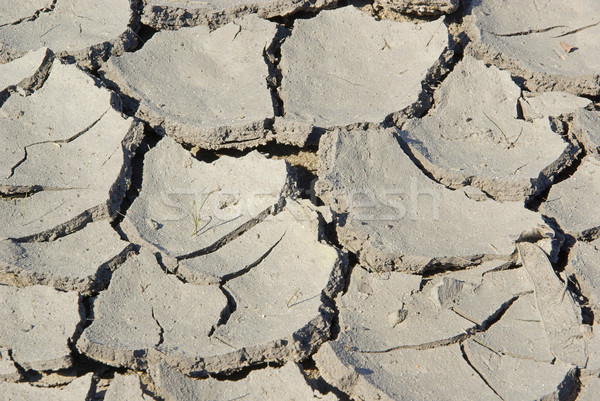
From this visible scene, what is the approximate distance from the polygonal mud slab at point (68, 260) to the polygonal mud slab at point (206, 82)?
49cm

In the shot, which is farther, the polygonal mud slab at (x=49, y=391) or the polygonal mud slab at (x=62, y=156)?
the polygonal mud slab at (x=62, y=156)

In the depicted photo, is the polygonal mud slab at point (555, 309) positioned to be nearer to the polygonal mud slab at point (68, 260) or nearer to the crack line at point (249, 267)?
the crack line at point (249, 267)

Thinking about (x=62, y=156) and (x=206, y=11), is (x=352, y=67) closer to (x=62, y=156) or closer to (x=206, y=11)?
(x=206, y=11)

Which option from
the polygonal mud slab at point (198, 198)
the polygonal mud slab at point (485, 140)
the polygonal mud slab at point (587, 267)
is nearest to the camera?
the polygonal mud slab at point (587, 267)

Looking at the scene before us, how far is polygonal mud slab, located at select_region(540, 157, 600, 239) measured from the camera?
7.82 feet

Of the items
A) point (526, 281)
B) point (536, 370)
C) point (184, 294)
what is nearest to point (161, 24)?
point (184, 294)

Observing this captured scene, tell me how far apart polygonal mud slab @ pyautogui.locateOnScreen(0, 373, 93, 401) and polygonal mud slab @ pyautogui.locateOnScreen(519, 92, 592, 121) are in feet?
5.92

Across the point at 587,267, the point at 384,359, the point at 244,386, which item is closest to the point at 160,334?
the point at 244,386

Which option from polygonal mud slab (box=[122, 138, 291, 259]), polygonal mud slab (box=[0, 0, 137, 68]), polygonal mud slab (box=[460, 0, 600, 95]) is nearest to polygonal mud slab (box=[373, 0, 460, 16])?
polygonal mud slab (box=[460, 0, 600, 95])

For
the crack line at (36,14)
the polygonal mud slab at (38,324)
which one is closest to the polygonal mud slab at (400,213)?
the polygonal mud slab at (38,324)

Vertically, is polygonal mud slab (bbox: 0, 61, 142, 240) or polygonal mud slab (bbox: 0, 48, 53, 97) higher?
polygonal mud slab (bbox: 0, 48, 53, 97)

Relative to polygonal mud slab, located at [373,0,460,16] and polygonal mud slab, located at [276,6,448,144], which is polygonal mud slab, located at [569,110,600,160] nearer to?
polygonal mud slab, located at [276,6,448,144]

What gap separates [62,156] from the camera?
2.55 metres

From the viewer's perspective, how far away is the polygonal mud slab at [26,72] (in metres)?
2.70
